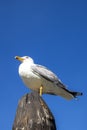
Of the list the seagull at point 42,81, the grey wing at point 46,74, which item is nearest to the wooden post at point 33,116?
the seagull at point 42,81

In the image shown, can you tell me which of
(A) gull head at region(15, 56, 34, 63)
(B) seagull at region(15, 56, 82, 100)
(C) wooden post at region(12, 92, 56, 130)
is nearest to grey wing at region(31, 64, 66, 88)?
(B) seagull at region(15, 56, 82, 100)

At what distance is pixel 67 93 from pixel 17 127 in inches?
291

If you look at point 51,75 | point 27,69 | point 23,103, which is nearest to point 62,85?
point 51,75

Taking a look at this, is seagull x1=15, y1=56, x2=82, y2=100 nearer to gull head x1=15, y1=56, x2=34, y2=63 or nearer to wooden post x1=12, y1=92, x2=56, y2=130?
gull head x1=15, y1=56, x2=34, y2=63

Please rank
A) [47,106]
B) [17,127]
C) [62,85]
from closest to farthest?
[17,127] → [47,106] → [62,85]

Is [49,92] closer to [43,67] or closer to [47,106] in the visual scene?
[43,67]

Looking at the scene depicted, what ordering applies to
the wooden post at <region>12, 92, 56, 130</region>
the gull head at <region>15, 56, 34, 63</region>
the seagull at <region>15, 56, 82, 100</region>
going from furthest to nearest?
the gull head at <region>15, 56, 34, 63</region> < the seagull at <region>15, 56, 82, 100</region> < the wooden post at <region>12, 92, 56, 130</region>

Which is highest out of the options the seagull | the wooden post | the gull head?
the gull head

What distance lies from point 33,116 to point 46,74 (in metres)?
7.51

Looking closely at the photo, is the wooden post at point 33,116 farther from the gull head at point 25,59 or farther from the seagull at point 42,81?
the gull head at point 25,59

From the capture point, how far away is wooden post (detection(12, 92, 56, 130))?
4.73 metres

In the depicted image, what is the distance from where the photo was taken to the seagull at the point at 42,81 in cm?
1157

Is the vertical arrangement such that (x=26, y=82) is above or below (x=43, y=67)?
below

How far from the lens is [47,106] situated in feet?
17.0
